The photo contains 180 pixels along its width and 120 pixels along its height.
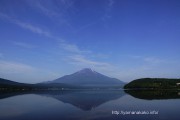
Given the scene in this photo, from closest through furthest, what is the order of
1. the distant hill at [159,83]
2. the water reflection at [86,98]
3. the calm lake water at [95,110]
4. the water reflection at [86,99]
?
the calm lake water at [95,110] < the water reflection at [86,99] < the water reflection at [86,98] < the distant hill at [159,83]

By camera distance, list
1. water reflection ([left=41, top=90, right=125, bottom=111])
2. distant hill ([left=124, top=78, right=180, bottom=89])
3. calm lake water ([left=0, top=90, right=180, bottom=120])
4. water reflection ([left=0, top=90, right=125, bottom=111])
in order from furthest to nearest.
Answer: distant hill ([left=124, top=78, right=180, bottom=89])
water reflection ([left=0, top=90, right=125, bottom=111])
water reflection ([left=41, top=90, right=125, bottom=111])
calm lake water ([left=0, top=90, right=180, bottom=120])

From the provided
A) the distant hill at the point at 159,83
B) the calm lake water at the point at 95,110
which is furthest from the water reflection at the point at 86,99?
the distant hill at the point at 159,83

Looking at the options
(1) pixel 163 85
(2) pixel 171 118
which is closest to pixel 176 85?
(1) pixel 163 85

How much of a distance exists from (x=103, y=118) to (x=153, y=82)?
16313 cm

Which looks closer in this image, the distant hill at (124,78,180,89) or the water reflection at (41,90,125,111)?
the water reflection at (41,90,125,111)

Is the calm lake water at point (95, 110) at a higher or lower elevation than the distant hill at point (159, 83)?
lower

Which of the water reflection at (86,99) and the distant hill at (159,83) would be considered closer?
the water reflection at (86,99)

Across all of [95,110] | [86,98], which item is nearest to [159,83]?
[86,98]

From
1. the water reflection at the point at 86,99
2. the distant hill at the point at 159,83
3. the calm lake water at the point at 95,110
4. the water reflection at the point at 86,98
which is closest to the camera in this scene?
the calm lake water at the point at 95,110

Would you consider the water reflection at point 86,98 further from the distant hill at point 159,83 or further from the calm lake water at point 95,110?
the distant hill at point 159,83

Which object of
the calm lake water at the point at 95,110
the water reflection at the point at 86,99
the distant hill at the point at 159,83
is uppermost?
the distant hill at the point at 159,83

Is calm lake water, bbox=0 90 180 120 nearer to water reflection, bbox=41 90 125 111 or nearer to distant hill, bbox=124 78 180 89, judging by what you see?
water reflection, bbox=41 90 125 111

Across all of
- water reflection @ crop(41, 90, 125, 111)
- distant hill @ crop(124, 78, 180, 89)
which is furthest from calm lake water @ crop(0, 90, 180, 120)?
distant hill @ crop(124, 78, 180, 89)

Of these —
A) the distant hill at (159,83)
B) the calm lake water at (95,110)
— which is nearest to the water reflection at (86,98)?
the calm lake water at (95,110)
